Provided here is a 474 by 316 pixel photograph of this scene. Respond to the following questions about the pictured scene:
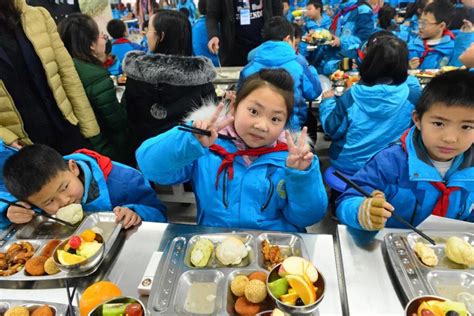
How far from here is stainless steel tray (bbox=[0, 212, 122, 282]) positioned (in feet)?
3.34

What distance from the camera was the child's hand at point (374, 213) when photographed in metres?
1.08

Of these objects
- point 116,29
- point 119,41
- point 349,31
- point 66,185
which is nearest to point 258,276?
point 66,185

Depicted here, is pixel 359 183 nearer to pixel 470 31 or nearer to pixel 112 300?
pixel 112 300

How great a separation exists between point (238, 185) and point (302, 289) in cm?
55

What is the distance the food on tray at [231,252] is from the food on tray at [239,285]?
0.08 m

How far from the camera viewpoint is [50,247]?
1149 millimetres

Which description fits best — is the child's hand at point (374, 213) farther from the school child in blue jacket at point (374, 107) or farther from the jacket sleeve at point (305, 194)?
the school child in blue jacket at point (374, 107)

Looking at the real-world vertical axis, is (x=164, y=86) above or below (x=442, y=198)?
above

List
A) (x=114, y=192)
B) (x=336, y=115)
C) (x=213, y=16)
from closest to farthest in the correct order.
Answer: (x=114, y=192)
(x=336, y=115)
(x=213, y=16)

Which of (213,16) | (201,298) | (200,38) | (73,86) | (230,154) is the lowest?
(201,298)

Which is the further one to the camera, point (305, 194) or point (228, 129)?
point (228, 129)

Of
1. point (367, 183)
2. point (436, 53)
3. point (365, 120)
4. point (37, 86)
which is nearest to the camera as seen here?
point (367, 183)

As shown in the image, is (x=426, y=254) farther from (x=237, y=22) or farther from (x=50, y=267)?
(x=237, y=22)

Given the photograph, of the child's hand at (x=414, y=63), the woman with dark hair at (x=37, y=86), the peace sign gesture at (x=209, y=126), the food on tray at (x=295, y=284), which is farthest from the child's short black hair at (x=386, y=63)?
the woman with dark hair at (x=37, y=86)
